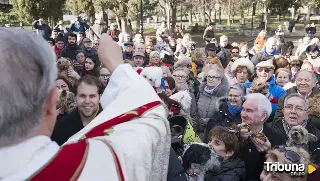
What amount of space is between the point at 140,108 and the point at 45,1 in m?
27.8

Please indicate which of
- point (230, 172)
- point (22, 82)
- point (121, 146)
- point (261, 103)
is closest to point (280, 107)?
point (261, 103)

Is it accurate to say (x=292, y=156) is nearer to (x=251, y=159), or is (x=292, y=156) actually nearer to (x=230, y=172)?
(x=230, y=172)

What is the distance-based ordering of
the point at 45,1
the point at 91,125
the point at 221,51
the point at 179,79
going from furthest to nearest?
the point at 45,1
the point at 221,51
the point at 179,79
the point at 91,125

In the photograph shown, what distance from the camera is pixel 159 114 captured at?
58.2 inches

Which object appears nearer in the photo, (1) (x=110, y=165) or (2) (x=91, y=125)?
(1) (x=110, y=165)

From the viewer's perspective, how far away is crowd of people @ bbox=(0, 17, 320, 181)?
116 cm

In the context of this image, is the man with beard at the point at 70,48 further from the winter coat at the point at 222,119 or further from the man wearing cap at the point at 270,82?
the winter coat at the point at 222,119

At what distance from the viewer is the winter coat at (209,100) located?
5.96 m

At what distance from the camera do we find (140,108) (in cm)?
147

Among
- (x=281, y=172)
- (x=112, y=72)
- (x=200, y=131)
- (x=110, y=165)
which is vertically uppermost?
(x=112, y=72)

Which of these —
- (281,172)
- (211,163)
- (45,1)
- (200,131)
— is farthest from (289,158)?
(45,1)

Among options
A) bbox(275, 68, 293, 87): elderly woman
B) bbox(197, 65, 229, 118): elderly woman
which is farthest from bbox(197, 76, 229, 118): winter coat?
bbox(275, 68, 293, 87): elderly woman

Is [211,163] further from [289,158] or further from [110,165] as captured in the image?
[110,165]

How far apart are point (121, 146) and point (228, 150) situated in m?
2.45
